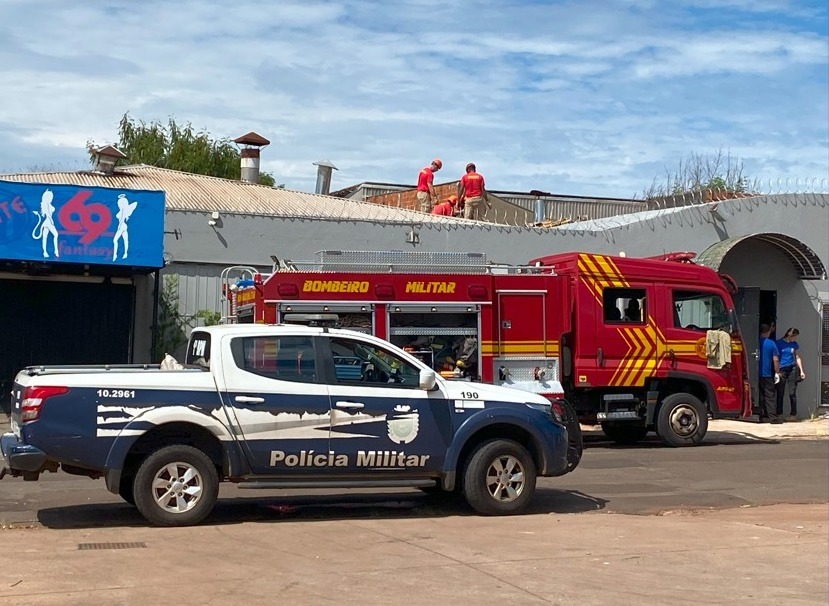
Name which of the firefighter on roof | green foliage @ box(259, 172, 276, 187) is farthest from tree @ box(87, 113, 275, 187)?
the firefighter on roof

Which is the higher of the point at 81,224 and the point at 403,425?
the point at 81,224

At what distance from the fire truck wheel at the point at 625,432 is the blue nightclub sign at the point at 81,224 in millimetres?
8200

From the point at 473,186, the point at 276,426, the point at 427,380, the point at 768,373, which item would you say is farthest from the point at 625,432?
the point at 276,426

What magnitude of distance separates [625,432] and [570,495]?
6720 mm

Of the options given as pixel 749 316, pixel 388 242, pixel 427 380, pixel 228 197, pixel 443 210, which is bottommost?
pixel 427 380

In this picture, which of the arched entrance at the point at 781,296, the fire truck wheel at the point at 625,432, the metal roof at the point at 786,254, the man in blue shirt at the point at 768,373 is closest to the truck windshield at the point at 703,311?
the fire truck wheel at the point at 625,432

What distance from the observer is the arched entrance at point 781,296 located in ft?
79.2

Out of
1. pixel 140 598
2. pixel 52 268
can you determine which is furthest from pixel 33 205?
pixel 140 598

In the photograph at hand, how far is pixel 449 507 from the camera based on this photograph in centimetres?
1130

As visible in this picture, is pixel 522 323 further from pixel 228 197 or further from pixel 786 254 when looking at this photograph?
pixel 228 197

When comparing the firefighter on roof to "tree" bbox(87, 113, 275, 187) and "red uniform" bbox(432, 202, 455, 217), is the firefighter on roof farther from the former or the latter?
"tree" bbox(87, 113, 275, 187)

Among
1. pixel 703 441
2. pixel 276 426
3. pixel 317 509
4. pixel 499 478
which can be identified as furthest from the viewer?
pixel 703 441

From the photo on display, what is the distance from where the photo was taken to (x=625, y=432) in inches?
744

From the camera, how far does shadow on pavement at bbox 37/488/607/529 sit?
402 inches
